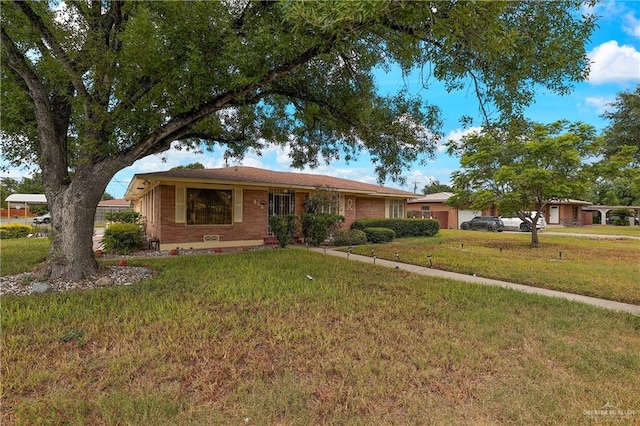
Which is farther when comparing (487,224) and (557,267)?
(487,224)

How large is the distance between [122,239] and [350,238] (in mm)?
8782

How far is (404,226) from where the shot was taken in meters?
18.3

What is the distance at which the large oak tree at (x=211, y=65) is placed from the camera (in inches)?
191

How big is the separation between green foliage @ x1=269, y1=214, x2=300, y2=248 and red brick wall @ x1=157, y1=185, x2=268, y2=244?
0.92m

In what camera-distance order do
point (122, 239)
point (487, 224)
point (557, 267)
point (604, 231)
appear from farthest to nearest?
point (487, 224), point (604, 231), point (122, 239), point (557, 267)

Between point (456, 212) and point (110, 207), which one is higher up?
point (110, 207)

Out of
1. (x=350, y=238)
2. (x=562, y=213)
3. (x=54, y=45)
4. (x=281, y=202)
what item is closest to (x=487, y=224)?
(x=562, y=213)

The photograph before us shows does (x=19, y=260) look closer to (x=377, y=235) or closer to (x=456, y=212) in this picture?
(x=377, y=235)

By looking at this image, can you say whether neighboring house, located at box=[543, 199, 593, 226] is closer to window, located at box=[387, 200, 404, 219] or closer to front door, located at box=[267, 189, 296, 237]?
window, located at box=[387, 200, 404, 219]

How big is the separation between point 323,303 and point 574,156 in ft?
41.7

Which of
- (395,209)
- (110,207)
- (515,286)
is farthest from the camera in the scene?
(110,207)

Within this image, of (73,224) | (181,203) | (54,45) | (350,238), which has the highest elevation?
(54,45)

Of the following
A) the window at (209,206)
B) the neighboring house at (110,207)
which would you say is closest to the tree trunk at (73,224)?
the window at (209,206)

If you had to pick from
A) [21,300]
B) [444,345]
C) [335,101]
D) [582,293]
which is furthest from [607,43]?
[21,300]
